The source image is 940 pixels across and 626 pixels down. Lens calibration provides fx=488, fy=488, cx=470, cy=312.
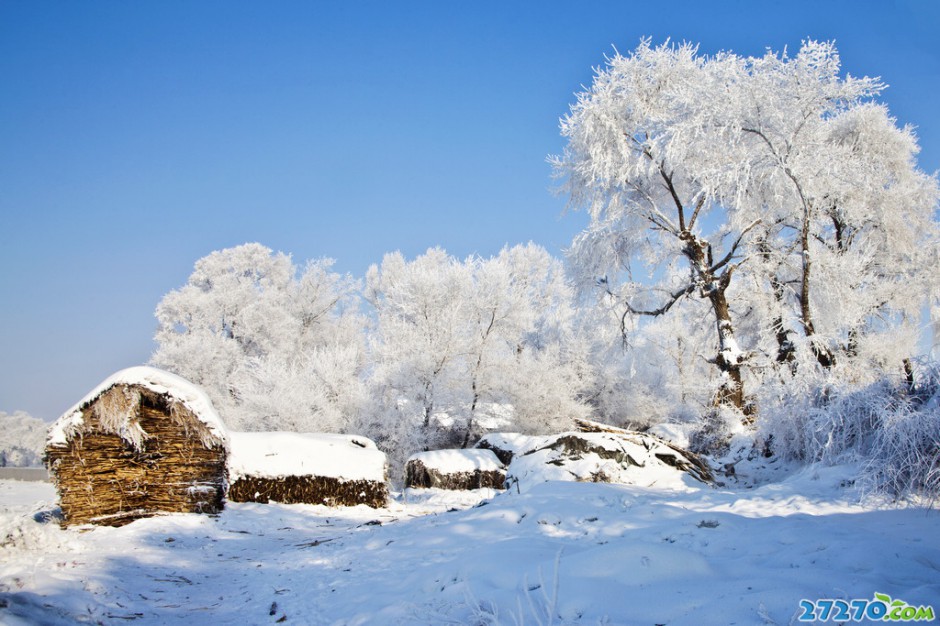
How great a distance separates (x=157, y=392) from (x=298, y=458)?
279 cm

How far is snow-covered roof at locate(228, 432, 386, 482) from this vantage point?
29.7ft

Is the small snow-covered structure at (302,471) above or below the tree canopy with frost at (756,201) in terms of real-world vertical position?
below

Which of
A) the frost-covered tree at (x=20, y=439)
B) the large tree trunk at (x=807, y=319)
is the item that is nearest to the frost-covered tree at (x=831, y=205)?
the large tree trunk at (x=807, y=319)

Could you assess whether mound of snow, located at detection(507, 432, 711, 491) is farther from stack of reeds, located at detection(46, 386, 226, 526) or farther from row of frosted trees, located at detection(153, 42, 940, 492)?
stack of reeds, located at detection(46, 386, 226, 526)

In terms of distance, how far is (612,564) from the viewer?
10.4ft

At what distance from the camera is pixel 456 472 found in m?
12.7

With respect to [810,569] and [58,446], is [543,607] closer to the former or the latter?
[810,569]

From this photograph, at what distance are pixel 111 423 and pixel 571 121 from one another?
13532mm

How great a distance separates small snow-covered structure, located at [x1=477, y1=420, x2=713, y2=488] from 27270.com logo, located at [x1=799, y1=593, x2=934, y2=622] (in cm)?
611

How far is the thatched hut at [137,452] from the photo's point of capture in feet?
23.4

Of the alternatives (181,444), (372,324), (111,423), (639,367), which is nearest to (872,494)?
(181,444)

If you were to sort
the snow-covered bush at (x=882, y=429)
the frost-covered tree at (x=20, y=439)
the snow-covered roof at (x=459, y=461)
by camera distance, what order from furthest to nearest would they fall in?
the frost-covered tree at (x=20, y=439) → the snow-covered roof at (x=459, y=461) → the snow-covered bush at (x=882, y=429)

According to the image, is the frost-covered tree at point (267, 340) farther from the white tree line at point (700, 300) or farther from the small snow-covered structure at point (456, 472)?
the small snow-covered structure at point (456, 472)

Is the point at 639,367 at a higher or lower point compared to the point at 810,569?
higher
